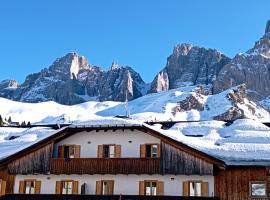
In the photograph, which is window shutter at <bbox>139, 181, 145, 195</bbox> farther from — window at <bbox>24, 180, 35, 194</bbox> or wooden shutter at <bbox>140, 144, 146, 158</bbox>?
window at <bbox>24, 180, 35, 194</bbox>

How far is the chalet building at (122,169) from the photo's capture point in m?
28.3

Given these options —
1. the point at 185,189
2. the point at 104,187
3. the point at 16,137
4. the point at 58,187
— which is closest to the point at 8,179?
the point at 58,187

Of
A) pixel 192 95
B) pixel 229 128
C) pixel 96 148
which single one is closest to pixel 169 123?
pixel 229 128

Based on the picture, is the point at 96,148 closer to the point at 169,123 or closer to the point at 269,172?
the point at 169,123

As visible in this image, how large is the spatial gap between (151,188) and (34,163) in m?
7.91

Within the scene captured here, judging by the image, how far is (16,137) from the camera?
120 feet

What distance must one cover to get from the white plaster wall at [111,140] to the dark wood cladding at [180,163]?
1570 mm

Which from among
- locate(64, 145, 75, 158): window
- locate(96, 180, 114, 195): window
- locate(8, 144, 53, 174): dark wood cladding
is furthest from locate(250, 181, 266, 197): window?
locate(8, 144, 53, 174): dark wood cladding

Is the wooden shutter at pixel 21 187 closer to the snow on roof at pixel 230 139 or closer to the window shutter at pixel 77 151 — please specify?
the window shutter at pixel 77 151

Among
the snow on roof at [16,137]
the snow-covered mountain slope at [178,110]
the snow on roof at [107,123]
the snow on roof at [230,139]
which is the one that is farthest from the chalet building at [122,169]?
the snow-covered mountain slope at [178,110]

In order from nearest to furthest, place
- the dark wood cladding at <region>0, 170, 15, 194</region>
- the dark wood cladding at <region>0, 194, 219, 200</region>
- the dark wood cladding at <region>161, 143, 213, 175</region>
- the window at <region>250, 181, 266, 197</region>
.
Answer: the dark wood cladding at <region>0, 194, 219, 200</region> → the window at <region>250, 181, 266, 197</region> → the dark wood cladding at <region>161, 143, 213, 175</region> → the dark wood cladding at <region>0, 170, 15, 194</region>

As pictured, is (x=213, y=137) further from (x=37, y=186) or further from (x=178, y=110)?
(x=178, y=110)

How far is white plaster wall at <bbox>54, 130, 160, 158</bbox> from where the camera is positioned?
31.0 m

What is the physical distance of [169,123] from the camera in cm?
3734
